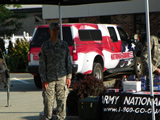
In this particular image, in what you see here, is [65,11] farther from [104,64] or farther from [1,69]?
[1,69]

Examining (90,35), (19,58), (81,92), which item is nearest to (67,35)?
(90,35)

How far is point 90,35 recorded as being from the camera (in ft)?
48.7

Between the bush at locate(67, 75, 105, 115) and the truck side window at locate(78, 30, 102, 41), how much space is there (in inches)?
201

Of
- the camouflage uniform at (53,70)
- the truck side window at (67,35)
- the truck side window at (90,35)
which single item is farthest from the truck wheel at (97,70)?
the camouflage uniform at (53,70)

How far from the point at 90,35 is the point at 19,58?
27.6 ft

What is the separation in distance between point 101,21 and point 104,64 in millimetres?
12780

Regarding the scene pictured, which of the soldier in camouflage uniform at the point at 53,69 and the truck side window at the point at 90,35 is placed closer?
the soldier in camouflage uniform at the point at 53,69

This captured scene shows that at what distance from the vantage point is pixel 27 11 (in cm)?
4403

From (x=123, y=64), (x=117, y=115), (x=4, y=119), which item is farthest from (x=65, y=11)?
(x=117, y=115)

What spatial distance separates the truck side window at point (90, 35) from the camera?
571 inches

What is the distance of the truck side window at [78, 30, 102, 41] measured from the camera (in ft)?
47.6

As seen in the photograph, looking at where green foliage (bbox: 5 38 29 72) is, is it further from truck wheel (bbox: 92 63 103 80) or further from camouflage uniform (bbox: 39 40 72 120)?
camouflage uniform (bbox: 39 40 72 120)

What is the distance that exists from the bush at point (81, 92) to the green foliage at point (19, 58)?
42.1ft

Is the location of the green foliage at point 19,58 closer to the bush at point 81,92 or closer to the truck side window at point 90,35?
the truck side window at point 90,35
